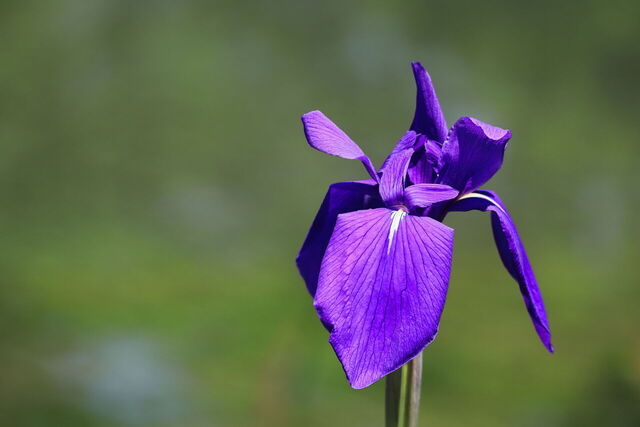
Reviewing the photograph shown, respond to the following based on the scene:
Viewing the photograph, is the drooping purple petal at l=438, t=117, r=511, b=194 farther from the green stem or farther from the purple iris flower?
the green stem

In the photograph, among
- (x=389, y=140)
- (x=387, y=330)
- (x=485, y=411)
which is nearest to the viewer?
(x=387, y=330)

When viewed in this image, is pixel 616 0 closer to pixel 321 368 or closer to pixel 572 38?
pixel 572 38

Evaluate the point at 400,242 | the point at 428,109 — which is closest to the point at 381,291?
the point at 400,242

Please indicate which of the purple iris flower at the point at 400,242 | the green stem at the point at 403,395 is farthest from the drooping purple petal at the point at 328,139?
the green stem at the point at 403,395

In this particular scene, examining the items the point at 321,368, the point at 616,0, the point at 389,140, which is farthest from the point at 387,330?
the point at 616,0

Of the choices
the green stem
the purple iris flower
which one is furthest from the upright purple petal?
the green stem
